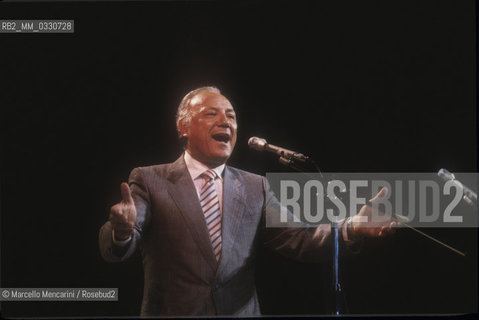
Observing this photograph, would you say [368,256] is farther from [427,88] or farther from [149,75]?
[149,75]

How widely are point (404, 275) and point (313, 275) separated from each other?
56cm

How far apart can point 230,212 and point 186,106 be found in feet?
2.24

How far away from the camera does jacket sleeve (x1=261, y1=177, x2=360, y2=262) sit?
2440 mm

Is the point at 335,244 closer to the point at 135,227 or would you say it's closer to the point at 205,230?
the point at 205,230

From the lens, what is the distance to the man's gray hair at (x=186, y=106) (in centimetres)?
268

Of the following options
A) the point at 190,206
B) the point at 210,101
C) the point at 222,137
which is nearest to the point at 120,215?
the point at 190,206

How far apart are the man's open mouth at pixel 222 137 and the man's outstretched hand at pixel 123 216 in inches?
25.5

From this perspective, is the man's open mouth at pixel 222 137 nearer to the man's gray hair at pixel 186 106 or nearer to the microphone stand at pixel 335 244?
the man's gray hair at pixel 186 106

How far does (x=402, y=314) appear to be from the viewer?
2777mm

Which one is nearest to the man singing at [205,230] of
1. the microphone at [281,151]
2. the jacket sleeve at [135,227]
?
the jacket sleeve at [135,227]

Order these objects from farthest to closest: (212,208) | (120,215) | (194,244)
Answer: (212,208) → (194,244) → (120,215)

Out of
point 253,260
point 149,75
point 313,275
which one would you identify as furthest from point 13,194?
point 313,275

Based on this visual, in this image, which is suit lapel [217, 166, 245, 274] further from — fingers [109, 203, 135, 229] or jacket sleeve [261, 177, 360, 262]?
fingers [109, 203, 135, 229]

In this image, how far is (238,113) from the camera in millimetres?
2809
